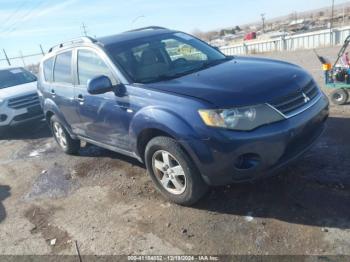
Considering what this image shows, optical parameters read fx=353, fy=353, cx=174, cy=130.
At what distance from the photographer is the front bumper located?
10.6ft

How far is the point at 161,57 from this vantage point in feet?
15.3

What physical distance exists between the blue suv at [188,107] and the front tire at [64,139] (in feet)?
3.57

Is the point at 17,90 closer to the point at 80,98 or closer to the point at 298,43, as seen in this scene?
the point at 80,98

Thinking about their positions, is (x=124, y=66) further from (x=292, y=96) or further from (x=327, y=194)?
(x=327, y=194)

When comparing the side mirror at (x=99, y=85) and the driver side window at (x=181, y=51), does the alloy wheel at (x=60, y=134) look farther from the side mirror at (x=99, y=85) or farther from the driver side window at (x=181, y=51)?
the driver side window at (x=181, y=51)

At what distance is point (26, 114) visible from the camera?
870 cm

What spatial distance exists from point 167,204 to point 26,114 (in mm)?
5926

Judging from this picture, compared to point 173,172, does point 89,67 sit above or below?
above

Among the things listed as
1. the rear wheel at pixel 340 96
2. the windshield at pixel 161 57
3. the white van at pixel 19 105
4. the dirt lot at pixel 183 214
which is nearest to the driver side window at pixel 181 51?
the windshield at pixel 161 57

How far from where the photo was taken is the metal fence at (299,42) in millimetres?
20141

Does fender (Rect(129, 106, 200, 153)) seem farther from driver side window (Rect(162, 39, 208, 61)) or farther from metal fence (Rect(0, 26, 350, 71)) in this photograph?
metal fence (Rect(0, 26, 350, 71))

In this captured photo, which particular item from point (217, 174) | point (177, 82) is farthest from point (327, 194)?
point (177, 82)

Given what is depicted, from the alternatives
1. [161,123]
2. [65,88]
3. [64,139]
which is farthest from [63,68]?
[161,123]

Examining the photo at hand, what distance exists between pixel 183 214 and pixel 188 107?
1.22 m
